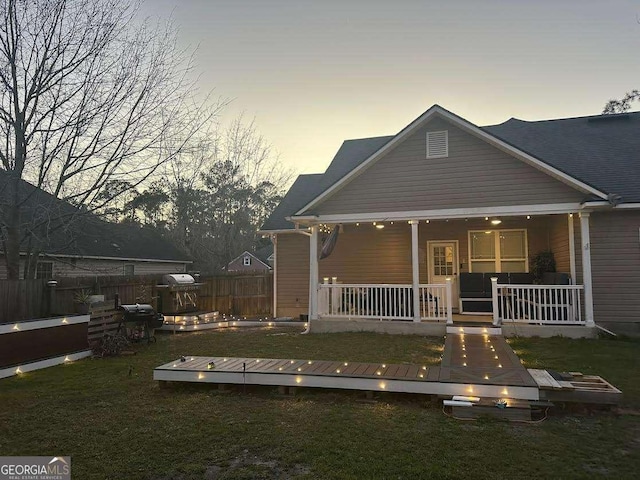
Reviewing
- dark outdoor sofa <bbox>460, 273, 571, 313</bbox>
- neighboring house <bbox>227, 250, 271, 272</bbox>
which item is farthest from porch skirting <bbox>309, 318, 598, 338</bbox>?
neighboring house <bbox>227, 250, 271, 272</bbox>

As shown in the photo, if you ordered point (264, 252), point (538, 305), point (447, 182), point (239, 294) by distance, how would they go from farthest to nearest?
point (264, 252) < point (239, 294) < point (447, 182) < point (538, 305)

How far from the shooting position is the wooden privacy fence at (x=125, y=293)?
7281mm

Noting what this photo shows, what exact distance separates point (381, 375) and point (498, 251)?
7.60m

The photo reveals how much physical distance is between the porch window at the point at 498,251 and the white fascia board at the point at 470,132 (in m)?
2.77

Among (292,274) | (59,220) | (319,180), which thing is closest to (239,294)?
(292,274)

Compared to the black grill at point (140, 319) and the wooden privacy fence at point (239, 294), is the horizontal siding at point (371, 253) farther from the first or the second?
the black grill at point (140, 319)

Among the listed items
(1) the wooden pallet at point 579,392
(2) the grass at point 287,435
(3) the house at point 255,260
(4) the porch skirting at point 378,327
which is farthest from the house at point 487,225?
(3) the house at point 255,260

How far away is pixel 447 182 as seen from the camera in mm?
9523

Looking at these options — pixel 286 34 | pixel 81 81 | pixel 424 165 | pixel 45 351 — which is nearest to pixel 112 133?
pixel 81 81

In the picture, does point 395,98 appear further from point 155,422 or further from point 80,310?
point 155,422

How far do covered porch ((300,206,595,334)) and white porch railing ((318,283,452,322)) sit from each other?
1.0 inches

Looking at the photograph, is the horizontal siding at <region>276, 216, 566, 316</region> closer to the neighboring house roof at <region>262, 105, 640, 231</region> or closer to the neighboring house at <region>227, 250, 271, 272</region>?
the neighboring house roof at <region>262, 105, 640, 231</region>

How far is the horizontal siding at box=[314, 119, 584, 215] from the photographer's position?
900cm

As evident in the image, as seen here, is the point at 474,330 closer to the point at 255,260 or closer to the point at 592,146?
the point at 592,146
